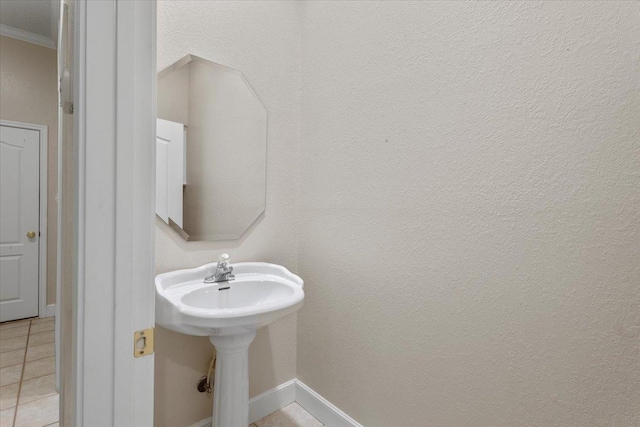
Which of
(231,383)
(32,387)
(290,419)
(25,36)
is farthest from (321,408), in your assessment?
(25,36)

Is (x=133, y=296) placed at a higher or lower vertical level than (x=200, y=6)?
lower

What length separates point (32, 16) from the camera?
2816mm

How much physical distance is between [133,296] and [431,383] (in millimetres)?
1162

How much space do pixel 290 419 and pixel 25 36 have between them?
4.20m

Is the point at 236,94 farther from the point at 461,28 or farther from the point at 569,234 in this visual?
the point at 569,234

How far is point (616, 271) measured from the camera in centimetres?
85

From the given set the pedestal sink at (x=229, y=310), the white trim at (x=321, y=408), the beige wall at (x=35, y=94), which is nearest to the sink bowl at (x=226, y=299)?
the pedestal sink at (x=229, y=310)

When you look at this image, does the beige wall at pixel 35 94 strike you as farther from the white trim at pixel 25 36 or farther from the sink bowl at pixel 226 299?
the sink bowl at pixel 226 299

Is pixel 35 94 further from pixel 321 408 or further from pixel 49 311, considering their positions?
pixel 321 408

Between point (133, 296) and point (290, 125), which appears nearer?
point (133, 296)

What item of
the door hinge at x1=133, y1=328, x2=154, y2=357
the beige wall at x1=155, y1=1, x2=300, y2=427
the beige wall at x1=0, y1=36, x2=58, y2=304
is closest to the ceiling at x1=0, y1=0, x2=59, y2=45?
the beige wall at x1=0, y1=36, x2=58, y2=304

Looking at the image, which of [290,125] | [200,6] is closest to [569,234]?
[290,125]

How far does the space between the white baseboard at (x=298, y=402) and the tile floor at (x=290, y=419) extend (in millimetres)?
20

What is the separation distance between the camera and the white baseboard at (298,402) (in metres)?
1.60
